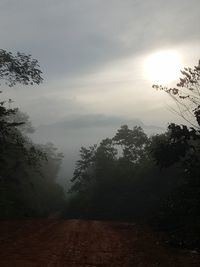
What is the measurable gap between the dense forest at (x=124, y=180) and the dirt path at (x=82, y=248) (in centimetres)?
193

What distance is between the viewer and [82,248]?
14.7 meters

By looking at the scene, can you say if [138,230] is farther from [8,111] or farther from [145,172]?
[145,172]

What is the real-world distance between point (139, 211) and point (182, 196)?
3263cm

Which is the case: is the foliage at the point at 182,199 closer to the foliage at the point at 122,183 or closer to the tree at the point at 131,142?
the foliage at the point at 122,183

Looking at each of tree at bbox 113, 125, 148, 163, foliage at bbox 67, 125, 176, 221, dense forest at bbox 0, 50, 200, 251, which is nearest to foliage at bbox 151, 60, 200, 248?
dense forest at bbox 0, 50, 200, 251

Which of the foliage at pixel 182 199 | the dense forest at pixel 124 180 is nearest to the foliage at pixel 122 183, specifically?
the dense forest at pixel 124 180

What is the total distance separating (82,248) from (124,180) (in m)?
47.5

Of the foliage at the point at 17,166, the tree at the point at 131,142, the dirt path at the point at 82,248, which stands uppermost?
the tree at the point at 131,142

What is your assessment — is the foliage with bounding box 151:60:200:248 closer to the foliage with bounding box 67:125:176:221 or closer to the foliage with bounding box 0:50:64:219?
the foliage with bounding box 0:50:64:219

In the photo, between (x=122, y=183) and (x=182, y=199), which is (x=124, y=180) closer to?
(x=122, y=183)

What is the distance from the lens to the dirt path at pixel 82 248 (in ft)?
41.8

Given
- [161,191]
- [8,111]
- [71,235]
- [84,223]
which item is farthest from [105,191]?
[71,235]

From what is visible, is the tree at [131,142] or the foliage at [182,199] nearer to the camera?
the foliage at [182,199]

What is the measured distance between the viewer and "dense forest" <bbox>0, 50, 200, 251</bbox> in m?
22.6
